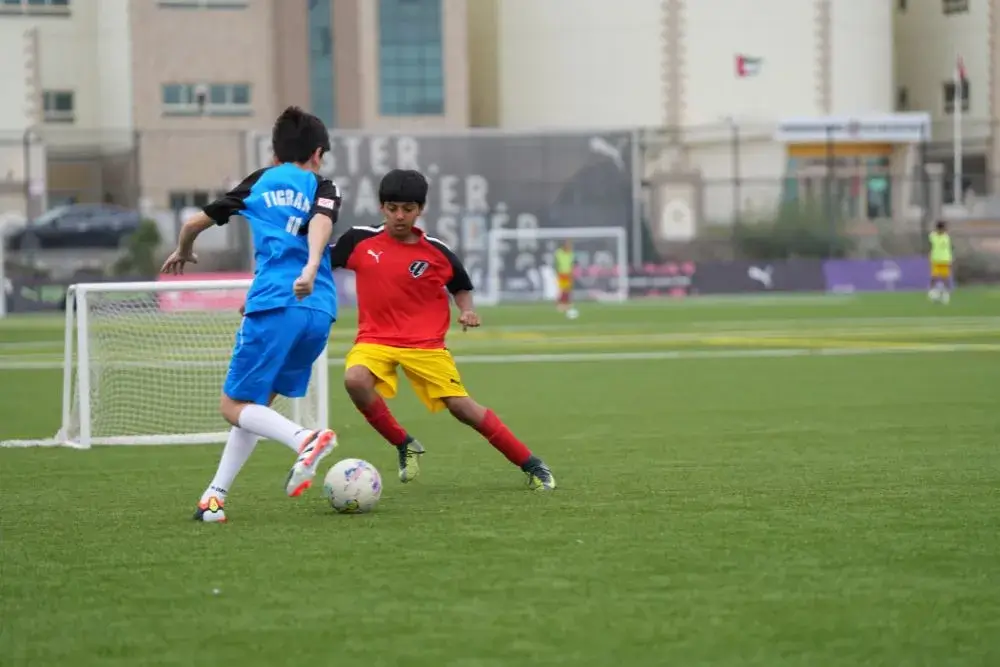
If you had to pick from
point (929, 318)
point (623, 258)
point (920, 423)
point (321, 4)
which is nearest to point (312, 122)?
point (920, 423)

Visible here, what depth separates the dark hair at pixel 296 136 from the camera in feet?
26.6

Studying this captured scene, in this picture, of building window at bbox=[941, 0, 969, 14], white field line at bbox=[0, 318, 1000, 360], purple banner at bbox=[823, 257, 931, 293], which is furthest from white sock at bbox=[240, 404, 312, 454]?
building window at bbox=[941, 0, 969, 14]

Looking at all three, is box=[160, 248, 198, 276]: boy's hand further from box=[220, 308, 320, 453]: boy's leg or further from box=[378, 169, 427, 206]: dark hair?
box=[378, 169, 427, 206]: dark hair

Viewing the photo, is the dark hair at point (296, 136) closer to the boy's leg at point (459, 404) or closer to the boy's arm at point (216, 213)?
the boy's arm at point (216, 213)

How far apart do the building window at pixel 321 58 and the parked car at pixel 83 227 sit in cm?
1235

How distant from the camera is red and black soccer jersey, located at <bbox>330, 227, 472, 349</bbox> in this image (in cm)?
919

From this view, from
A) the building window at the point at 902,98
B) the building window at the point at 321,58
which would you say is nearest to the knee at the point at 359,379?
the building window at the point at 321,58

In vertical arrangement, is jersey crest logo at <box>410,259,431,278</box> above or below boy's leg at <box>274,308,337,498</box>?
above

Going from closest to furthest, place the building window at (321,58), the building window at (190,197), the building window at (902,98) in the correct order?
the building window at (190,197), the building window at (321,58), the building window at (902,98)

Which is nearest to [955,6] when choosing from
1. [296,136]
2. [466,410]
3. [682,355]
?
[682,355]

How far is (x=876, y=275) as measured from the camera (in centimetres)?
4566

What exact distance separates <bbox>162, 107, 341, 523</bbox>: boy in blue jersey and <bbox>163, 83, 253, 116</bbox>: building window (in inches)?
2122

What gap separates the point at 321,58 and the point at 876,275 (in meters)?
24.9

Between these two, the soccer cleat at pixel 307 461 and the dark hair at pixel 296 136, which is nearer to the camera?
the soccer cleat at pixel 307 461
